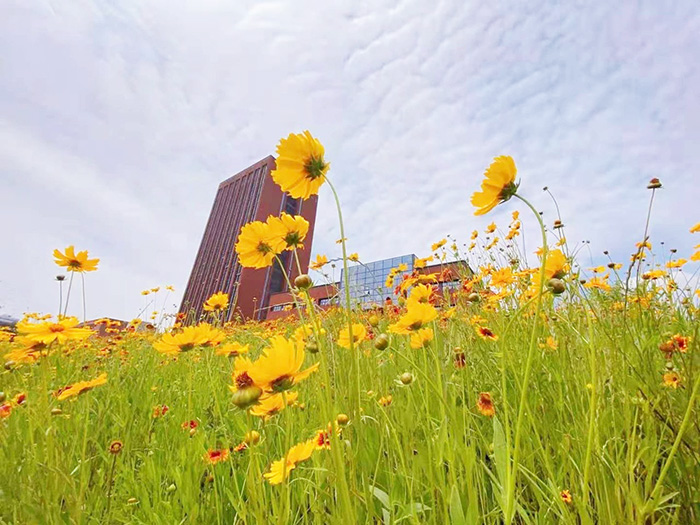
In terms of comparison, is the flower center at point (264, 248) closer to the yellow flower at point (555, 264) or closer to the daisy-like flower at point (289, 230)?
the daisy-like flower at point (289, 230)

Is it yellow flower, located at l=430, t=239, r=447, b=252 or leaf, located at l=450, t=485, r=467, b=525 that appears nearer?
leaf, located at l=450, t=485, r=467, b=525

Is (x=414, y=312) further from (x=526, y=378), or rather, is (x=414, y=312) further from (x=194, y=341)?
(x=194, y=341)

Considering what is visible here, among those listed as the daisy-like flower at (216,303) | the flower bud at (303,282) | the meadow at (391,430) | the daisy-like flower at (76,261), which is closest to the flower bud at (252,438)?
the meadow at (391,430)

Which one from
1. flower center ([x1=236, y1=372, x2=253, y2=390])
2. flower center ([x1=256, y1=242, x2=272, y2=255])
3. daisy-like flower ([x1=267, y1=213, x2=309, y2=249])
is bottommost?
flower center ([x1=236, y1=372, x2=253, y2=390])

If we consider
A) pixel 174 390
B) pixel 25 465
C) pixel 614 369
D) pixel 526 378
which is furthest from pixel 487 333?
pixel 174 390

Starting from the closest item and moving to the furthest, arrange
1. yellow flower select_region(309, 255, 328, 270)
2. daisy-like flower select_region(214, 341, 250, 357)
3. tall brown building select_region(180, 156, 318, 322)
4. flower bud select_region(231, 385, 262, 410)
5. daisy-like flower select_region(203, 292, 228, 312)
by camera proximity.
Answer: flower bud select_region(231, 385, 262, 410), daisy-like flower select_region(214, 341, 250, 357), yellow flower select_region(309, 255, 328, 270), daisy-like flower select_region(203, 292, 228, 312), tall brown building select_region(180, 156, 318, 322)

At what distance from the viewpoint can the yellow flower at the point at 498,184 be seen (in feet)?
1.39

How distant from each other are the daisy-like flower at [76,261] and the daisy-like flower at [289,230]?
776 mm

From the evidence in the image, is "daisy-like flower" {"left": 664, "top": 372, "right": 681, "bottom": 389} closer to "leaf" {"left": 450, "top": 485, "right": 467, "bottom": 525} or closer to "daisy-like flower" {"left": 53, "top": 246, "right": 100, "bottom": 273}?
"leaf" {"left": 450, "top": 485, "right": 467, "bottom": 525}

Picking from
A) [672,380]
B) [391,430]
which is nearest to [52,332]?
[391,430]

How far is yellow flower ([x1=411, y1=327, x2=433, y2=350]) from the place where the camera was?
60 cm

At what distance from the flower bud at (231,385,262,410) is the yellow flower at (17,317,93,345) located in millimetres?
533

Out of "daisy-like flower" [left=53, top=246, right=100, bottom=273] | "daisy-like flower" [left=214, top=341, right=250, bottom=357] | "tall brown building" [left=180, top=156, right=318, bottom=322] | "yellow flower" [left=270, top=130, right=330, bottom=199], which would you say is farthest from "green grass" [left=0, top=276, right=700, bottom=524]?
"tall brown building" [left=180, top=156, right=318, bottom=322]

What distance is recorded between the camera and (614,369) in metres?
0.61
